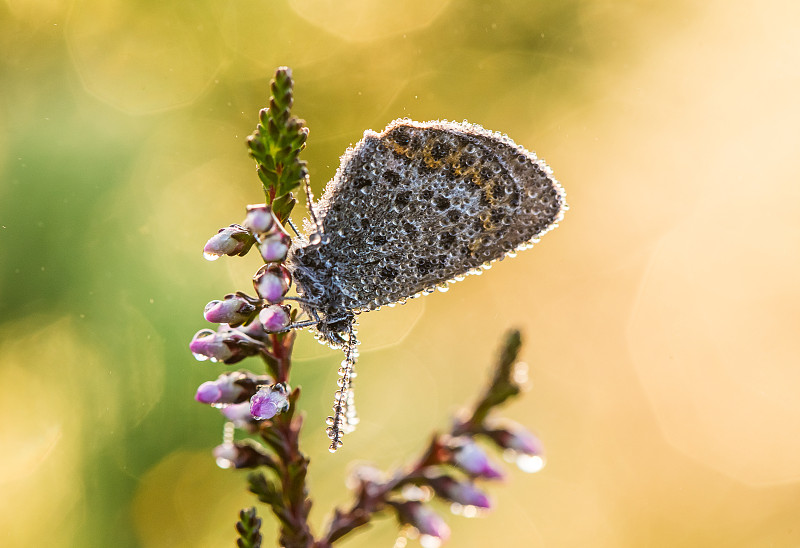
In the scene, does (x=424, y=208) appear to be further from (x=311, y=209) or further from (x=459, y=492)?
(x=459, y=492)

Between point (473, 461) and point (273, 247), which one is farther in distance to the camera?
point (273, 247)

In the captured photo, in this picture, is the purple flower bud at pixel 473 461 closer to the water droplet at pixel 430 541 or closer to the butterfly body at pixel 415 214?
the water droplet at pixel 430 541

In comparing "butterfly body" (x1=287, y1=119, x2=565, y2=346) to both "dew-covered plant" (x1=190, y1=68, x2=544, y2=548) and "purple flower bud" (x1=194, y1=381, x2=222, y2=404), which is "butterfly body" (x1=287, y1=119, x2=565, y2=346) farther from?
"purple flower bud" (x1=194, y1=381, x2=222, y2=404)

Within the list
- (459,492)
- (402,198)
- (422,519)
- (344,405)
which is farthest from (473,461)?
(402,198)

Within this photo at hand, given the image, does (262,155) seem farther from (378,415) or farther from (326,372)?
(378,415)

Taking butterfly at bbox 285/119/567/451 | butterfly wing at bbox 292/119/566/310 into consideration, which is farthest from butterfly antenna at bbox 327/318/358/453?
butterfly wing at bbox 292/119/566/310

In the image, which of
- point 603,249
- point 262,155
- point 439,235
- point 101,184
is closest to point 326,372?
point 101,184
